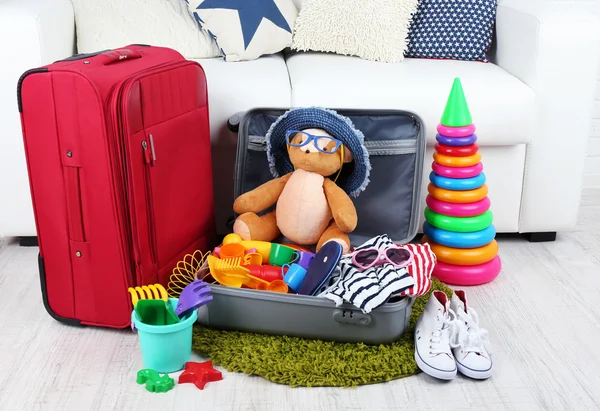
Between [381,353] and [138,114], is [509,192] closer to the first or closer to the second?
[381,353]

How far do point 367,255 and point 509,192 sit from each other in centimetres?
59

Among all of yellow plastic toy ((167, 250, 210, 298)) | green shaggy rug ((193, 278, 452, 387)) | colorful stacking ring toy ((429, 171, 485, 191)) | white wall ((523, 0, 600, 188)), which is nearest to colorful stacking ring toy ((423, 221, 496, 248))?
colorful stacking ring toy ((429, 171, 485, 191))

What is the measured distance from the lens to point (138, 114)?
1313 millimetres

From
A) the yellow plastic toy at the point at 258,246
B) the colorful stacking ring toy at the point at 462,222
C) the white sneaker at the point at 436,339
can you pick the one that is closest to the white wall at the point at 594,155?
the colorful stacking ring toy at the point at 462,222

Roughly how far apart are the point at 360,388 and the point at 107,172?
2.08ft

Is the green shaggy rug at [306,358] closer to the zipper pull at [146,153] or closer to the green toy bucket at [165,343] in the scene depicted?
the green toy bucket at [165,343]

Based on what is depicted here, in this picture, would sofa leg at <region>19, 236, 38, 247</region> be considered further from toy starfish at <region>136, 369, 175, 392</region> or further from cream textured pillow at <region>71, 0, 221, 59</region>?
toy starfish at <region>136, 369, 175, 392</region>

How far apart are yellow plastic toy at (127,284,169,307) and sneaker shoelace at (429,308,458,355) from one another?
53 cm

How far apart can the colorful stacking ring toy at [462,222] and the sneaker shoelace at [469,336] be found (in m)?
0.33

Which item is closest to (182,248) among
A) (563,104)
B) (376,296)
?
(376,296)

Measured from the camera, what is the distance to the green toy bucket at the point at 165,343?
1263 mm

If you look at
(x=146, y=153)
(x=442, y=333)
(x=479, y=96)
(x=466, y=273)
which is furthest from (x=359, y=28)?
(x=442, y=333)

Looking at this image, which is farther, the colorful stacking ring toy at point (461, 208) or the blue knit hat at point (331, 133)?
the colorful stacking ring toy at point (461, 208)

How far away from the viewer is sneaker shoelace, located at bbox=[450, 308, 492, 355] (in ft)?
4.34
